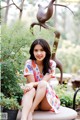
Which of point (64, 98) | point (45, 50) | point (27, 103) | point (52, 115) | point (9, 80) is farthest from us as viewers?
point (64, 98)

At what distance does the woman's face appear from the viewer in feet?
10.5

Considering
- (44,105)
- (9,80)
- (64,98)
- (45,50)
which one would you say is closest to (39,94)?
(44,105)

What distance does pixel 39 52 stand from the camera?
3189 mm

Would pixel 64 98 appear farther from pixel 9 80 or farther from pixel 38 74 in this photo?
Answer: pixel 9 80

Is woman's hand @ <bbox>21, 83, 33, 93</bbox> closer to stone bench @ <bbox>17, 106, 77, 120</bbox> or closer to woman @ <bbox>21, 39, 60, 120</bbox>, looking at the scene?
woman @ <bbox>21, 39, 60, 120</bbox>

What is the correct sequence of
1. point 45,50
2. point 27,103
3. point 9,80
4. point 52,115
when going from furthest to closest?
point 45,50 < point 9,80 < point 52,115 < point 27,103

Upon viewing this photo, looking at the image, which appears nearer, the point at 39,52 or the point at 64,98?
the point at 39,52

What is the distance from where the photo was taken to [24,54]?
10.8 ft

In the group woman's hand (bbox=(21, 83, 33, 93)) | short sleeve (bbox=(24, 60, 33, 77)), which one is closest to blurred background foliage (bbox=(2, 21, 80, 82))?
short sleeve (bbox=(24, 60, 33, 77))

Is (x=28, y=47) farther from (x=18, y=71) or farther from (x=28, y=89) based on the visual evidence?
(x=28, y=89)

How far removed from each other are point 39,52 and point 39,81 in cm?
28

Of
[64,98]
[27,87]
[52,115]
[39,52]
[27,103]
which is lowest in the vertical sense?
[64,98]

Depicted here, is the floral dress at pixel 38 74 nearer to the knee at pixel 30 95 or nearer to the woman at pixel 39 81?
the woman at pixel 39 81

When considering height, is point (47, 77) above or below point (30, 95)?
above
